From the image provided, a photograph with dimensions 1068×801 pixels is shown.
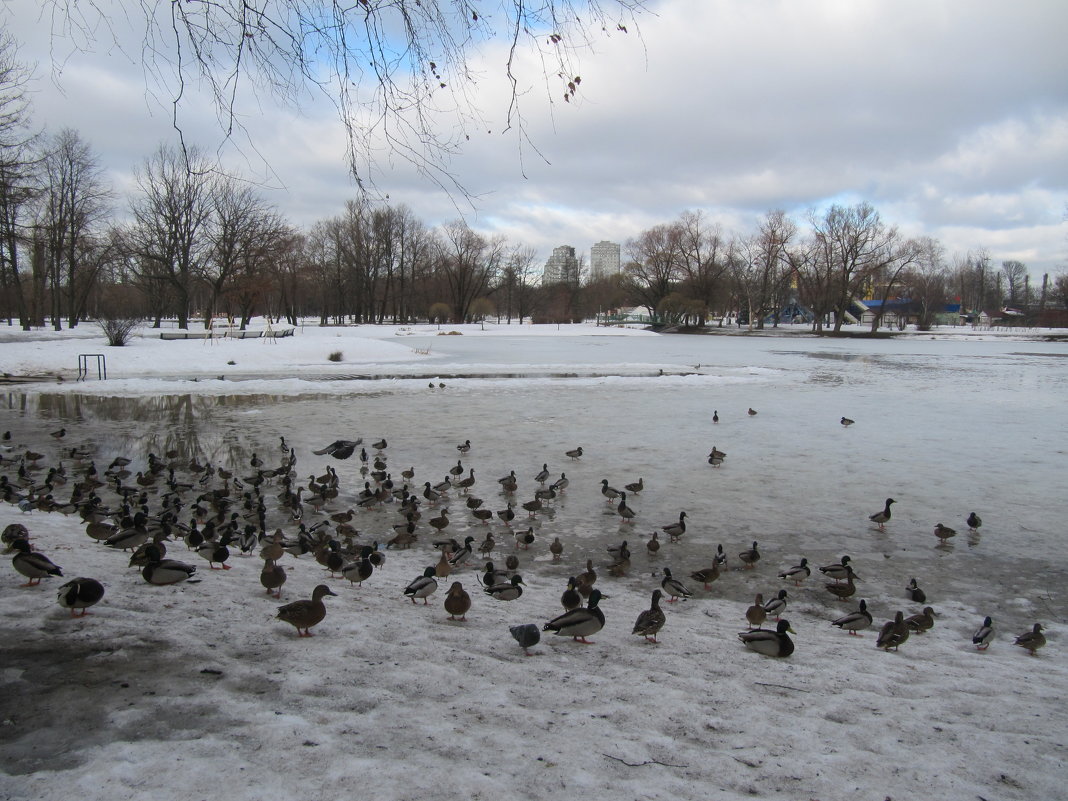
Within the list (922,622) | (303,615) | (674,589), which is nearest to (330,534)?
(303,615)

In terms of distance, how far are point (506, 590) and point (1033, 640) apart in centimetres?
437

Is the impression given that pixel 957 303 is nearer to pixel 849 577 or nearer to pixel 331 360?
pixel 331 360

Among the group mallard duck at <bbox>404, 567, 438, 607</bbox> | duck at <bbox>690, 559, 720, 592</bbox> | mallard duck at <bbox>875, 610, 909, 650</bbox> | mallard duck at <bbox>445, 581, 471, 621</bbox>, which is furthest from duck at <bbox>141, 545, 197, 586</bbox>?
mallard duck at <bbox>875, 610, 909, 650</bbox>

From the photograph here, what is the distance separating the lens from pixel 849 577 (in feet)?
21.1

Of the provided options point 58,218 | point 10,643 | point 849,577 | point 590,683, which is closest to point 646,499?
point 849,577

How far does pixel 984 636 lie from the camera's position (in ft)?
17.3

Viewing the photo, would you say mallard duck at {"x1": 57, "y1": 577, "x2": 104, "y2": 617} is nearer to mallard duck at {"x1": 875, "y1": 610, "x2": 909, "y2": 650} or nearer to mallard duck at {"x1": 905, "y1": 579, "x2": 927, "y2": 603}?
mallard duck at {"x1": 875, "y1": 610, "x2": 909, "y2": 650}

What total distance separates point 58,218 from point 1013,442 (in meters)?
55.8

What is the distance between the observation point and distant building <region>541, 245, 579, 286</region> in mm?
111125

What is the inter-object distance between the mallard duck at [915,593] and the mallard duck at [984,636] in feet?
2.32

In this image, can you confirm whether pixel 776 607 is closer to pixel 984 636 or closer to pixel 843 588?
pixel 843 588

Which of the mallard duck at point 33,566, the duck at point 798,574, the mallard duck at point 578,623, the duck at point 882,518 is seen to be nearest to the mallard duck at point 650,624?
the mallard duck at point 578,623

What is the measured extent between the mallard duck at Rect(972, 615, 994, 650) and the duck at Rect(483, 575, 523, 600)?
151 inches

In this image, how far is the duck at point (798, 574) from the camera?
655 centimetres
